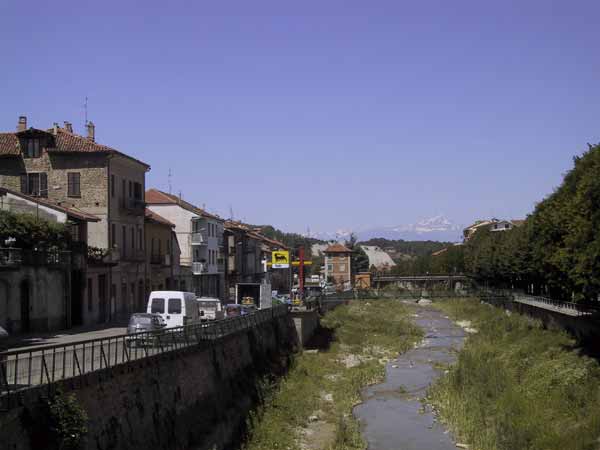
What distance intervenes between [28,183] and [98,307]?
9.82 metres

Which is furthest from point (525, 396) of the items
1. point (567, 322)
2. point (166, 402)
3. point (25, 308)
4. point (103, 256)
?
point (103, 256)

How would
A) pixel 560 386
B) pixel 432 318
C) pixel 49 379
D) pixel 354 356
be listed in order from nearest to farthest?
pixel 49 379 < pixel 560 386 < pixel 354 356 < pixel 432 318

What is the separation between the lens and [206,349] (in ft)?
118

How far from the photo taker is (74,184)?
5616cm

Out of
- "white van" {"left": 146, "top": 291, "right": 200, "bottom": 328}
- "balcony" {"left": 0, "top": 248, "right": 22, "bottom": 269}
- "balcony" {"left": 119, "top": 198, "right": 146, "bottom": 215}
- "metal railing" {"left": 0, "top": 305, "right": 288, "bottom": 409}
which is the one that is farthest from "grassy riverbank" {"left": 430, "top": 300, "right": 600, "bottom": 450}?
"balcony" {"left": 119, "top": 198, "right": 146, "bottom": 215}

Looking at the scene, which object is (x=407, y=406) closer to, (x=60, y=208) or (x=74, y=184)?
(x=60, y=208)

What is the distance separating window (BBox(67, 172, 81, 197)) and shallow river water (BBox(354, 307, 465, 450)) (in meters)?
23.2

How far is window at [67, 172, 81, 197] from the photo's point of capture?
5606 cm

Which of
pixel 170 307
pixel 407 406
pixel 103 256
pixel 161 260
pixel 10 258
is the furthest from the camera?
pixel 161 260

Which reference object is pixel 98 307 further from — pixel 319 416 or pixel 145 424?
pixel 145 424

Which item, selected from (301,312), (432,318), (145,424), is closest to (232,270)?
(432,318)

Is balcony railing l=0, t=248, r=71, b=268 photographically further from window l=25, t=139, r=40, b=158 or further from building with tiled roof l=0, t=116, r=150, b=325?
window l=25, t=139, r=40, b=158

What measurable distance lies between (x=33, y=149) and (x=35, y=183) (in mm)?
2291

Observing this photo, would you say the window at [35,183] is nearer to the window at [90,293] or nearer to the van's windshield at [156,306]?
the window at [90,293]
